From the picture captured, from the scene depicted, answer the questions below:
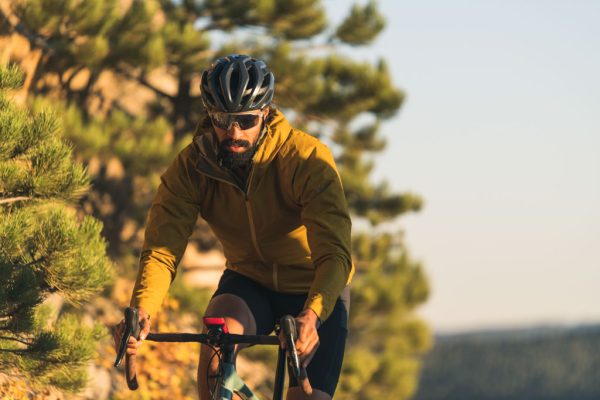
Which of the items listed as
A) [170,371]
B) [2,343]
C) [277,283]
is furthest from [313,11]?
[277,283]

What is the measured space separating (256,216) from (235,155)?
30cm

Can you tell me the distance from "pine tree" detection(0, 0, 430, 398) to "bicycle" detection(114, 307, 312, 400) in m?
10.0

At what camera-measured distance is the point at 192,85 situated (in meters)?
18.9

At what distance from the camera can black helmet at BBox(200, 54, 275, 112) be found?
463cm

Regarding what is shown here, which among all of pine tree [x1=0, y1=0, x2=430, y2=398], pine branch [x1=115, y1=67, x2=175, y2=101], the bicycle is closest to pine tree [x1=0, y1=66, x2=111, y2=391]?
the bicycle

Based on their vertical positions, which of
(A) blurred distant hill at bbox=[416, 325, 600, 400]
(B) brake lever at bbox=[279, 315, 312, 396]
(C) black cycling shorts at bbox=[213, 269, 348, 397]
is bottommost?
(A) blurred distant hill at bbox=[416, 325, 600, 400]

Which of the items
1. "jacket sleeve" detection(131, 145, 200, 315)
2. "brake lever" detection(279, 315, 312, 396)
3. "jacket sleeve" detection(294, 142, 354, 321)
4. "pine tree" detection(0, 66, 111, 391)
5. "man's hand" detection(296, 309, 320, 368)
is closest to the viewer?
"brake lever" detection(279, 315, 312, 396)

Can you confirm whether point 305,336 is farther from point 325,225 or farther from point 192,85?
point 192,85

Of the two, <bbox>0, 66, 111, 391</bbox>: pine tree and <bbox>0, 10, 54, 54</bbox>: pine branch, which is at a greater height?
<bbox>0, 66, 111, 391</bbox>: pine tree

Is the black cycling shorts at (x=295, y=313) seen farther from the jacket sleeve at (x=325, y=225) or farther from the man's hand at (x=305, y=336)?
the man's hand at (x=305, y=336)

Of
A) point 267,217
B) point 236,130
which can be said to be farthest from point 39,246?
point 236,130

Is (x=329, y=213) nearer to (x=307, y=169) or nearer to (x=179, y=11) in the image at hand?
(x=307, y=169)

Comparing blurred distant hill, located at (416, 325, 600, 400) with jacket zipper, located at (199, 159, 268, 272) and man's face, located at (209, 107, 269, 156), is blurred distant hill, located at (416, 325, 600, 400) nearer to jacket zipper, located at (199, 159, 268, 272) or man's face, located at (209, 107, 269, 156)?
jacket zipper, located at (199, 159, 268, 272)

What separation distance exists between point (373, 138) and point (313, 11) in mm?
3206
